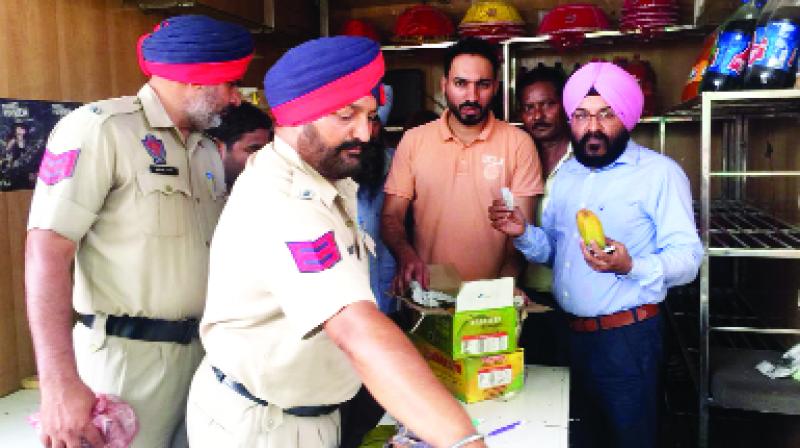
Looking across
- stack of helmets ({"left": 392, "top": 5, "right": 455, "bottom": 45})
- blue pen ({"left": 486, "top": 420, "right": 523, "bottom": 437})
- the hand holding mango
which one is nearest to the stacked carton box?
blue pen ({"left": 486, "top": 420, "right": 523, "bottom": 437})

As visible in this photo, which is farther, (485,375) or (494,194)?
(494,194)

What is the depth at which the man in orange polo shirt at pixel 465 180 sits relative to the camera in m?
2.68

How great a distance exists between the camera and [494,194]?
2.68 metres

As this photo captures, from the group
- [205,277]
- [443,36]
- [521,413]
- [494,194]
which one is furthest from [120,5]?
[443,36]

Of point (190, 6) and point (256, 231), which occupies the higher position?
point (190, 6)

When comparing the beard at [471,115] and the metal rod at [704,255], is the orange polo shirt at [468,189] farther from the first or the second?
the metal rod at [704,255]

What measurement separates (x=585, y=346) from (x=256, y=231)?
1.44 metres

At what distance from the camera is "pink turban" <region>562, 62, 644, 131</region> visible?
2.31 m

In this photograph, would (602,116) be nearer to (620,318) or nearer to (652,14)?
(620,318)

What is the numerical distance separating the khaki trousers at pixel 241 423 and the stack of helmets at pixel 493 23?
11.1 feet

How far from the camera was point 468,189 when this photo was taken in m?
2.69

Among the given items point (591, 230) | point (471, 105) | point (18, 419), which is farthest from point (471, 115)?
point (18, 419)

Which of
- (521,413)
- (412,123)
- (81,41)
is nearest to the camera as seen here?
(521,413)

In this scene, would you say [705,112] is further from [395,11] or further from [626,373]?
[395,11]
